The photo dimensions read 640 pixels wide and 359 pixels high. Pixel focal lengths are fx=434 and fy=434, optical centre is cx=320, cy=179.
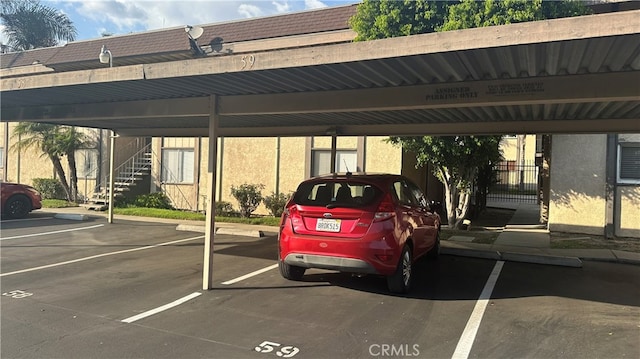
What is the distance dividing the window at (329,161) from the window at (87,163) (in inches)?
427

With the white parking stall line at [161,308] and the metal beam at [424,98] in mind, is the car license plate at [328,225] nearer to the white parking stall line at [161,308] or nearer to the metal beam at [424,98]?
the metal beam at [424,98]

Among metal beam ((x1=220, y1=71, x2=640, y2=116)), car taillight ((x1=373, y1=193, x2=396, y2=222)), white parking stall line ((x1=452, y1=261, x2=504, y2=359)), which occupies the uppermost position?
metal beam ((x1=220, y1=71, x2=640, y2=116))

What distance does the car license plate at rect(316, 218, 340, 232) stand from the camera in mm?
5887

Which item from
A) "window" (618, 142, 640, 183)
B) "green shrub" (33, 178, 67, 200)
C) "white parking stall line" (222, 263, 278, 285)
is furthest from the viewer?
"green shrub" (33, 178, 67, 200)

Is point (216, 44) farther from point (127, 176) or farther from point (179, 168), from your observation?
point (127, 176)

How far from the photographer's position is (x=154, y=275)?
7102 mm

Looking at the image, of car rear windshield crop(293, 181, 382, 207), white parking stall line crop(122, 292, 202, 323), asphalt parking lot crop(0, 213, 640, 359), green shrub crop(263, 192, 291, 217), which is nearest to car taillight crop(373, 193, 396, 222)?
car rear windshield crop(293, 181, 382, 207)

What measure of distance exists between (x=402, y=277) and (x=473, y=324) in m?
1.27

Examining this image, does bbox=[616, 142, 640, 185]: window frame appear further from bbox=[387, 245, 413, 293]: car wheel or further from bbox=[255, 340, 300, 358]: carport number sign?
bbox=[255, 340, 300, 358]: carport number sign

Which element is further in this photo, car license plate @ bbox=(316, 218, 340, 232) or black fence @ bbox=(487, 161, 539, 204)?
black fence @ bbox=(487, 161, 539, 204)

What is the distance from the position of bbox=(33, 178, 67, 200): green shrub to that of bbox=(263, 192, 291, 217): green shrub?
35.7 ft

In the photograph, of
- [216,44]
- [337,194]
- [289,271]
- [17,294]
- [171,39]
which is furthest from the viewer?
[171,39]

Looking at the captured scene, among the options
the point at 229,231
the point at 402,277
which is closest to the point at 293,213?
the point at 402,277

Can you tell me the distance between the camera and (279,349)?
4246mm
